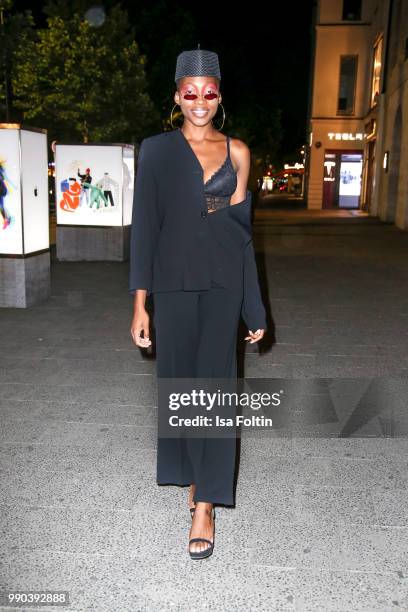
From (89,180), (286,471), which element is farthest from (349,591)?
(89,180)

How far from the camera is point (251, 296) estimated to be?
109 inches

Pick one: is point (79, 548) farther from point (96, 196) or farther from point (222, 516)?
point (96, 196)

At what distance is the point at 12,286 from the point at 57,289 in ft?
4.63

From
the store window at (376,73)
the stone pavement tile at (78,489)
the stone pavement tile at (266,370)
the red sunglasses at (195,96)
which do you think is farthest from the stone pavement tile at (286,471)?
the store window at (376,73)

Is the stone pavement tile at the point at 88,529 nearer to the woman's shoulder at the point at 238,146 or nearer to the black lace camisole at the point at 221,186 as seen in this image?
the black lace camisole at the point at 221,186

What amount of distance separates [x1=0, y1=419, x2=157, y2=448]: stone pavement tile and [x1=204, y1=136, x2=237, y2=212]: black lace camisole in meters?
1.81

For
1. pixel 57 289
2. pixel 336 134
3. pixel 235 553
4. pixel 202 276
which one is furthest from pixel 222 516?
pixel 336 134

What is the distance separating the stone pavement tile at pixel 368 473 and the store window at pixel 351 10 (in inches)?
1137

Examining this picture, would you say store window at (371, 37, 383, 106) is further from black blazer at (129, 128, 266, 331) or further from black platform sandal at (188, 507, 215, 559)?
black platform sandal at (188, 507, 215, 559)

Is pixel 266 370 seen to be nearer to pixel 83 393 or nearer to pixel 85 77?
pixel 83 393

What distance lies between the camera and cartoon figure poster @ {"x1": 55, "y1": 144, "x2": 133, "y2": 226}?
11211 millimetres

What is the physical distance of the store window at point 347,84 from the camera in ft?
93.4

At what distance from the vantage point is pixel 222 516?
9.87 ft

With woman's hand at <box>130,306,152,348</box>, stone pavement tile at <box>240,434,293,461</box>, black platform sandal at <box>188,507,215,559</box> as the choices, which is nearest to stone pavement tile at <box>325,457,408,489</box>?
stone pavement tile at <box>240,434,293,461</box>
